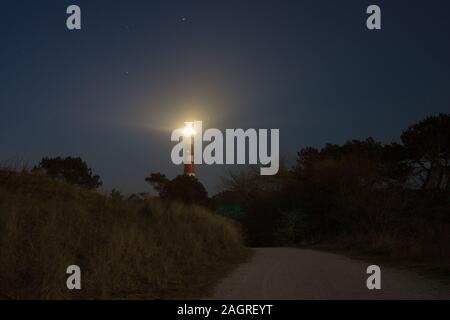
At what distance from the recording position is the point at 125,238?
13.4 meters

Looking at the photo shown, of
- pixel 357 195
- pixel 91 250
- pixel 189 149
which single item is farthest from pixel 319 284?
pixel 189 149

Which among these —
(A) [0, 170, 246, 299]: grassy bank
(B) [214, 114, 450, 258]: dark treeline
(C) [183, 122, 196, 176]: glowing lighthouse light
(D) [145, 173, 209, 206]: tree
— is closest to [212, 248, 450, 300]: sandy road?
(A) [0, 170, 246, 299]: grassy bank

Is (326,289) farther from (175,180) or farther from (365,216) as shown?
(175,180)

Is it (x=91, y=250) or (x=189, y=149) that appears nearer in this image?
(x=91, y=250)

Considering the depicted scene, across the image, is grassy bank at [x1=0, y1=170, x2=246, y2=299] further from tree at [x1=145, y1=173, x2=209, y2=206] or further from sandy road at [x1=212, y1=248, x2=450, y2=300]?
tree at [x1=145, y1=173, x2=209, y2=206]

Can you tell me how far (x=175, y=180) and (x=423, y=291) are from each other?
33191mm

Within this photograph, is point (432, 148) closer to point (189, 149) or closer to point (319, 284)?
point (189, 149)

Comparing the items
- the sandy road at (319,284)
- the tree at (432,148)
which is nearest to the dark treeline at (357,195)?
the tree at (432,148)

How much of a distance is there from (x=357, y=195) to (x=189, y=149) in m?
12.0

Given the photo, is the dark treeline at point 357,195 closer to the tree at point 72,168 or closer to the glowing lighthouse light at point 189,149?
the glowing lighthouse light at point 189,149

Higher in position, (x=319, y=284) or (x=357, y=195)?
Result: (x=357, y=195)

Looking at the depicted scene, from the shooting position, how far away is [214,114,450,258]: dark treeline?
33438 mm

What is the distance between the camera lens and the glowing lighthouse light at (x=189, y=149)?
37.8 metres

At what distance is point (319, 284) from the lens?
1280 centimetres
